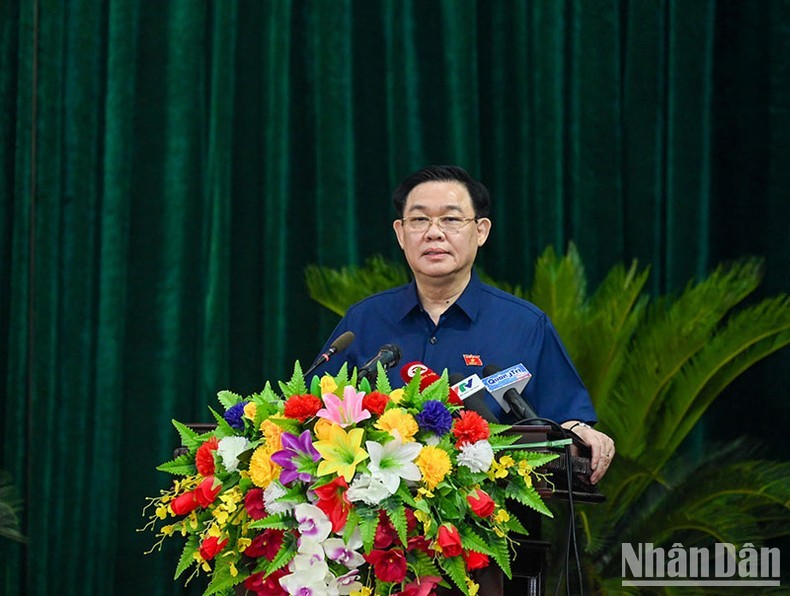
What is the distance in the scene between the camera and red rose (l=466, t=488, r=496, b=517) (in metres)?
1.90

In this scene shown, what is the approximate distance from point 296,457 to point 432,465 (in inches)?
9.1

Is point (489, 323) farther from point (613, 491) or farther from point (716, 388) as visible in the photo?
point (716, 388)

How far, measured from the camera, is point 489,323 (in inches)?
117

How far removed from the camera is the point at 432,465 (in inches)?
73.3

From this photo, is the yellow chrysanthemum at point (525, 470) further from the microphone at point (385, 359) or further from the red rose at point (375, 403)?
the microphone at point (385, 359)

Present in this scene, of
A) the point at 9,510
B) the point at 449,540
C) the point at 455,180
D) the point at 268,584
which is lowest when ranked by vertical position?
the point at 9,510

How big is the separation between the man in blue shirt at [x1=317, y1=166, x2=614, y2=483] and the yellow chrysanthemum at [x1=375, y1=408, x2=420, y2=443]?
91 centimetres

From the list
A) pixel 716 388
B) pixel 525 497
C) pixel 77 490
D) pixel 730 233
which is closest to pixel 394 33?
pixel 730 233

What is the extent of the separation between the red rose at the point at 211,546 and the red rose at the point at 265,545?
45 millimetres

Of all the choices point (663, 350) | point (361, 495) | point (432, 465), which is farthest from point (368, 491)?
point (663, 350)

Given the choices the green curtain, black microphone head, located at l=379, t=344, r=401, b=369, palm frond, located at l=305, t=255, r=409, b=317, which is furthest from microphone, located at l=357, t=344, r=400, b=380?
the green curtain

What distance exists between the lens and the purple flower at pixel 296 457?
1888 millimetres

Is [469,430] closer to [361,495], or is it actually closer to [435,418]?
[435,418]

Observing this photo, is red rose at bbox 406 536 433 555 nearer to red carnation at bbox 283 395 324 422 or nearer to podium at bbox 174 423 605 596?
podium at bbox 174 423 605 596
